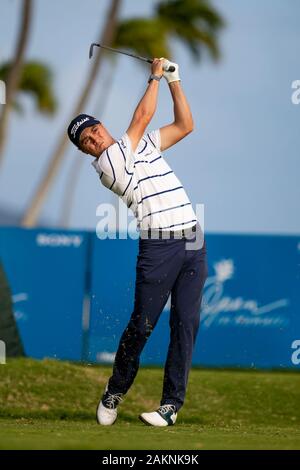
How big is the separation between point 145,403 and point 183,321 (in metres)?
2.83

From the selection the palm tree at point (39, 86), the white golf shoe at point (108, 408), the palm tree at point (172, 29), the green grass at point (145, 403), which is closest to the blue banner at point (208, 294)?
the green grass at point (145, 403)

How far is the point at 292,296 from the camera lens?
50.6ft

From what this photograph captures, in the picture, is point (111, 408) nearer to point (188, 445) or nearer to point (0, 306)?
point (188, 445)

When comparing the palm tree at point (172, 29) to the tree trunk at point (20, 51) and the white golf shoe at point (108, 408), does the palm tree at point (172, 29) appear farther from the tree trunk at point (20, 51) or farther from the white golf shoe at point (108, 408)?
the white golf shoe at point (108, 408)

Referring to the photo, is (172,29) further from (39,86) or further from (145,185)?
(145,185)

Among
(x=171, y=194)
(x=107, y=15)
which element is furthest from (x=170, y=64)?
(x=107, y=15)

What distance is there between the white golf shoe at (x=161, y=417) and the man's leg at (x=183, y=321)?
5cm

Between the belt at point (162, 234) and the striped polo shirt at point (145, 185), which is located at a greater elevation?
the striped polo shirt at point (145, 185)

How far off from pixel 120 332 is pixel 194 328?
1049mm

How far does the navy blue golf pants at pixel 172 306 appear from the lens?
936 cm

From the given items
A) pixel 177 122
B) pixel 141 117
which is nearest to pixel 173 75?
pixel 177 122

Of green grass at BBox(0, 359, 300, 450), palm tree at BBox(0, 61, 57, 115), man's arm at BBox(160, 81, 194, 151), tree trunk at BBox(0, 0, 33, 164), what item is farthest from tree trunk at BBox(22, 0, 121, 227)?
man's arm at BBox(160, 81, 194, 151)

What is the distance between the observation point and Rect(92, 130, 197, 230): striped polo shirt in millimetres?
9117

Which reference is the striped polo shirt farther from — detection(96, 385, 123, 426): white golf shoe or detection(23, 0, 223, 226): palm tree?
detection(23, 0, 223, 226): palm tree
